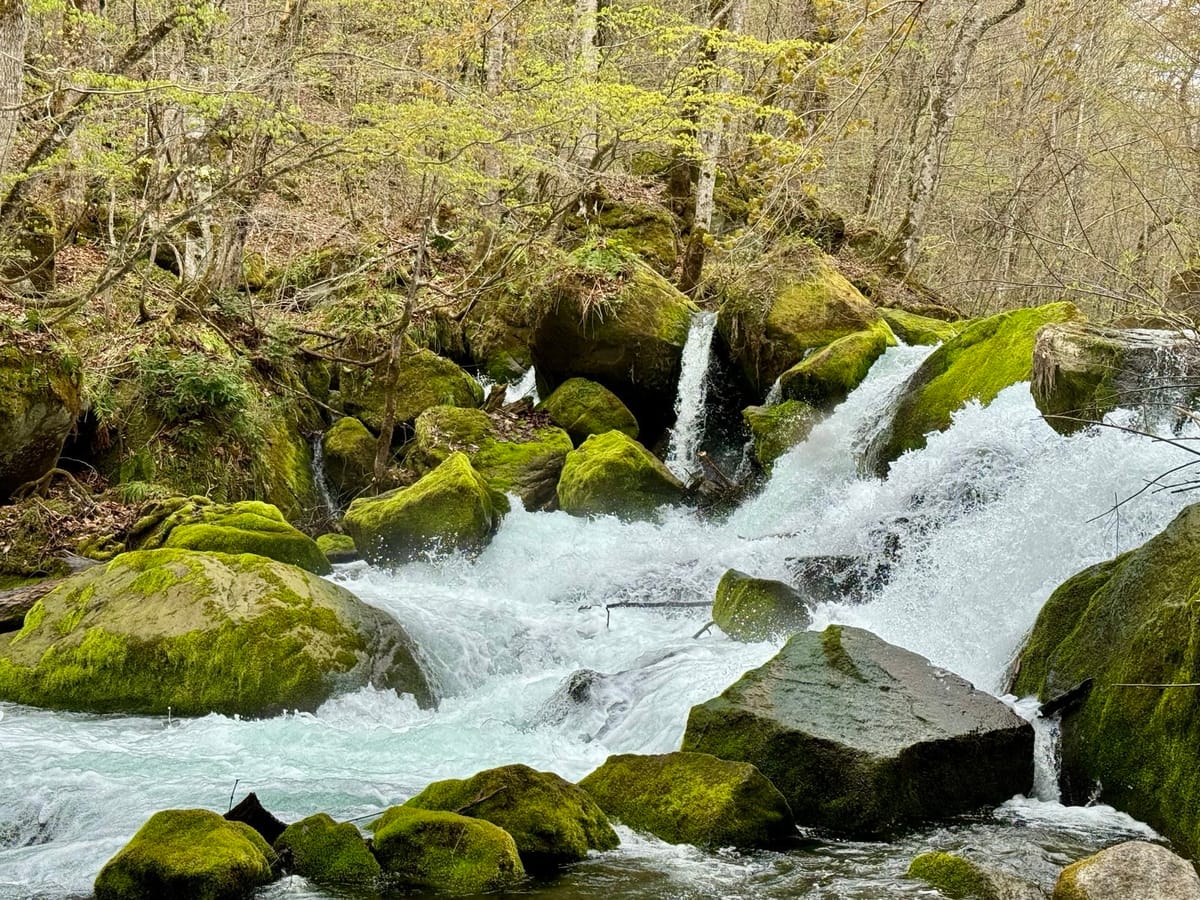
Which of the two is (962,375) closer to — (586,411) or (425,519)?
(586,411)

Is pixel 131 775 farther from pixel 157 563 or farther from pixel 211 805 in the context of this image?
pixel 157 563

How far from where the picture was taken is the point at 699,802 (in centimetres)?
471

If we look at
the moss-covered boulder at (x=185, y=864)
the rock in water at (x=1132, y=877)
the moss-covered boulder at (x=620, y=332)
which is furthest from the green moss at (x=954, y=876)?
the moss-covered boulder at (x=620, y=332)

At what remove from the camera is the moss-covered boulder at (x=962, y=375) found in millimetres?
9898

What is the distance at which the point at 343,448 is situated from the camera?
13102 millimetres

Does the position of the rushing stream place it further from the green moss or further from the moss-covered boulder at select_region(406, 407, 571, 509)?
the moss-covered boulder at select_region(406, 407, 571, 509)

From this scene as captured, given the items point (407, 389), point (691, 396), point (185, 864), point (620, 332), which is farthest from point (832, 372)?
point (185, 864)

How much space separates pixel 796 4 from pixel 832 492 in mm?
11892

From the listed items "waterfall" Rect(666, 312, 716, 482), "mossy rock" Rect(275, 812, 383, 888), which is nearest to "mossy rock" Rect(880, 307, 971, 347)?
"waterfall" Rect(666, 312, 716, 482)

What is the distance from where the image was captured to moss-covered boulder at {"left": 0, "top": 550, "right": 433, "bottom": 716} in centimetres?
661

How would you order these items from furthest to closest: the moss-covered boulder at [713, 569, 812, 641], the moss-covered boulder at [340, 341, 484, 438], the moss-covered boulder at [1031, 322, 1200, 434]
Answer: the moss-covered boulder at [340, 341, 484, 438] → the moss-covered boulder at [1031, 322, 1200, 434] → the moss-covered boulder at [713, 569, 812, 641]

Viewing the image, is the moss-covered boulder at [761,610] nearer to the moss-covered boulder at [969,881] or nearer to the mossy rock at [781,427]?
the moss-covered boulder at [969,881]

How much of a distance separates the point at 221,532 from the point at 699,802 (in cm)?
521

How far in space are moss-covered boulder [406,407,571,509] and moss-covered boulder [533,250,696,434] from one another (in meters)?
1.25
